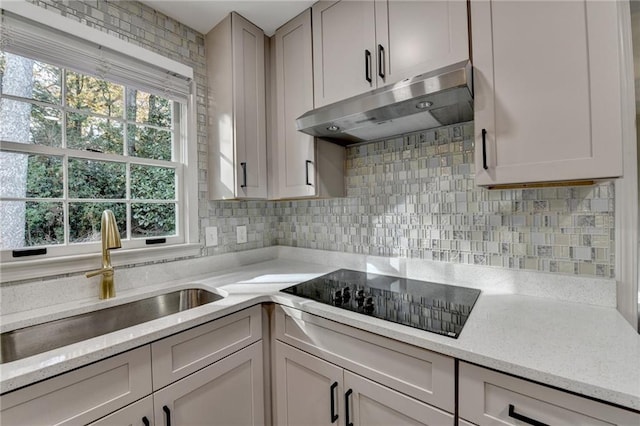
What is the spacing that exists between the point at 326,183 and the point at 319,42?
0.77m

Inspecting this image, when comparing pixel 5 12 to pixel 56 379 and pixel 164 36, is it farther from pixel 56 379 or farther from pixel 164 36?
pixel 56 379

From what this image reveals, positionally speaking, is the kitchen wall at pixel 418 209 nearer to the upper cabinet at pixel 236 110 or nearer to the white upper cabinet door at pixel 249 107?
the upper cabinet at pixel 236 110

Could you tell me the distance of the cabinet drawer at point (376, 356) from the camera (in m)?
0.84

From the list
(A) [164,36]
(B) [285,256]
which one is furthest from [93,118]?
(B) [285,256]

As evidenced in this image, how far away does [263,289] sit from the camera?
4.48 ft

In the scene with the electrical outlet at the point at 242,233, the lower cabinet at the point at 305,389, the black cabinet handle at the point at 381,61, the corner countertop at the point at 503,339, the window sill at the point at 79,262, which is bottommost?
the lower cabinet at the point at 305,389

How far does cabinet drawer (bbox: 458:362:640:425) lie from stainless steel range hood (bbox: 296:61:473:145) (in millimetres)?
911

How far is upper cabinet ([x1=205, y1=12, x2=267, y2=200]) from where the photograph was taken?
161 centimetres

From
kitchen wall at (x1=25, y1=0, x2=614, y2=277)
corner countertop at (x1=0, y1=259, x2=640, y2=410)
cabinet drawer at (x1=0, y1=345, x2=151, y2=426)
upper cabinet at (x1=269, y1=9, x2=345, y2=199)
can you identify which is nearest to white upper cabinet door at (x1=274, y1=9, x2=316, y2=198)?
upper cabinet at (x1=269, y1=9, x2=345, y2=199)

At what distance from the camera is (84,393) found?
31.9 inches

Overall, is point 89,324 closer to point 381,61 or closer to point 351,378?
point 351,378

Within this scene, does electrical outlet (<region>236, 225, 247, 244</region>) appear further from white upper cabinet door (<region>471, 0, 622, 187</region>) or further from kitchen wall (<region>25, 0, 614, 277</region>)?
white upper cabinet door (<region>471, 0, 622, 187</region>)

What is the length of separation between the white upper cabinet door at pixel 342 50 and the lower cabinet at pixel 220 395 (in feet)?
4.33

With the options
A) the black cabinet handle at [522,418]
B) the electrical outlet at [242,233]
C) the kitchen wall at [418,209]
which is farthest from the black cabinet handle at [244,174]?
the black cabinet handle at [522,418]
